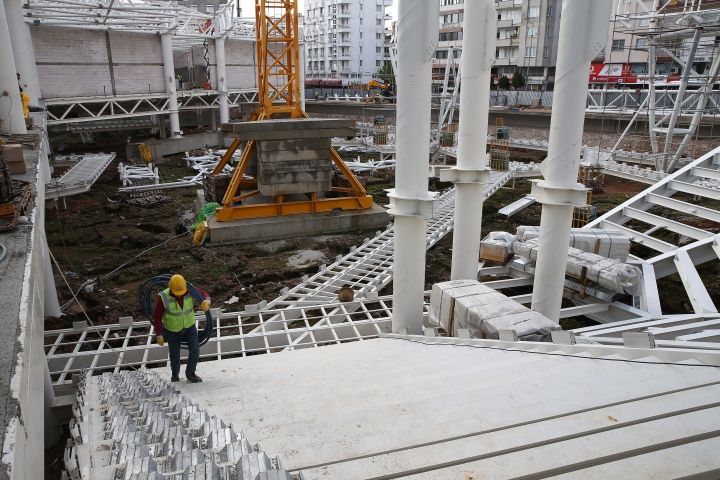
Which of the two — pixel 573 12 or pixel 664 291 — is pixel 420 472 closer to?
pixel 573 12

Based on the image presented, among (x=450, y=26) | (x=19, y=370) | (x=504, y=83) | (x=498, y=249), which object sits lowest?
(x=498, y=249)

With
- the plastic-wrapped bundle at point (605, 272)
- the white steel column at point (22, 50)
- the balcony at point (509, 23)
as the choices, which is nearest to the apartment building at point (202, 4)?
the white steel column at point (22, 50)

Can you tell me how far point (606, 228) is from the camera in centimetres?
1105

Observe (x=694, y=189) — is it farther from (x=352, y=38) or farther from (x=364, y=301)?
(x=352, y=38)

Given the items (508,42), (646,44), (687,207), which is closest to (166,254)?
(687,207)

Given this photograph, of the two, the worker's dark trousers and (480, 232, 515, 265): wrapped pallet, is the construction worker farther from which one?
(480, 232, 515, 265): wrapped pallet

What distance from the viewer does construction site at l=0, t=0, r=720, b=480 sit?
3.28 m

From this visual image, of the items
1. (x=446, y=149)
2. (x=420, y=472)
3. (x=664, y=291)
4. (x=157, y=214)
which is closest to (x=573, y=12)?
(x=420, y=472)

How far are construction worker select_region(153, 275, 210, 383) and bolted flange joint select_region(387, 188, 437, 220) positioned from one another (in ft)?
9.17

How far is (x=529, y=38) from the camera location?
49750mm

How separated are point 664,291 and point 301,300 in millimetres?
7733

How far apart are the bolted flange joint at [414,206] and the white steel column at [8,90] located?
28.5ft

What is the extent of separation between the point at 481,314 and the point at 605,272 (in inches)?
132

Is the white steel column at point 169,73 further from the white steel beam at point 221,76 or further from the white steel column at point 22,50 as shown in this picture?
the white steel column at point 22,50
